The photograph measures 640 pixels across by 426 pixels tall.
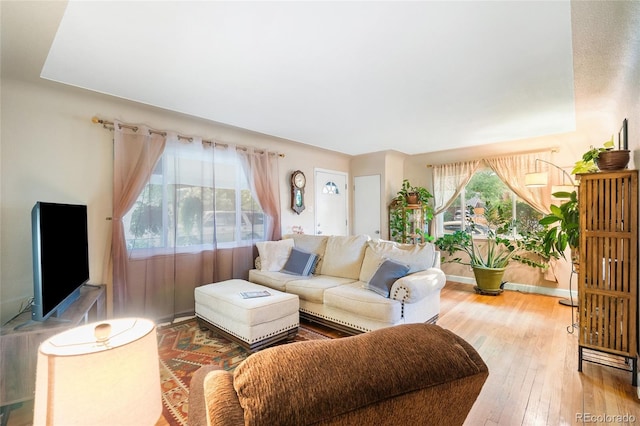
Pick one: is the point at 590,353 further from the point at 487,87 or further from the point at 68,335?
the point at 68,335

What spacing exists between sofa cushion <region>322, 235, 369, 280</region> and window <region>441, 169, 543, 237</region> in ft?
8.32

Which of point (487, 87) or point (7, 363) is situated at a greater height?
point (487, 87)

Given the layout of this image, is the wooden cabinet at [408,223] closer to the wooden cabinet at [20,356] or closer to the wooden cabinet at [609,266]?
the wooden cabinet at [609,266]

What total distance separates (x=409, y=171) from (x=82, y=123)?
5199 mm

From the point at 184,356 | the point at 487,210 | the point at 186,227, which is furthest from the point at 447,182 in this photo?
the point at 184,356

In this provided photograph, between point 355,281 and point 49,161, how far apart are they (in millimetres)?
3290

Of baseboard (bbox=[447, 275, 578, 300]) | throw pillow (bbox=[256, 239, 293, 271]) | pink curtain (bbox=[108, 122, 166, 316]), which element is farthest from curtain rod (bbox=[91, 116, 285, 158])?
baseboard (bbox=[447, 275, 578, 300])

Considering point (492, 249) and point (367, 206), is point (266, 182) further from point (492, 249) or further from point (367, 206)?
point (492, 249)

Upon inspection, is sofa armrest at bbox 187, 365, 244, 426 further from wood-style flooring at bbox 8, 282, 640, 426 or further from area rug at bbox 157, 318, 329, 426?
wood-style flooring at bbox 8, 282, 640, 426

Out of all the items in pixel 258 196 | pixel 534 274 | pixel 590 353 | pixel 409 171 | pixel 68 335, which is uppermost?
pixel 409 171

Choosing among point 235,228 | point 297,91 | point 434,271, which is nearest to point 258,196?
point 235,228

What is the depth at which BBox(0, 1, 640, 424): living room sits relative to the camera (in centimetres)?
175

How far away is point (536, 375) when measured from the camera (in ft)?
7.31

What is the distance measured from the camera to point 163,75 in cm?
238
